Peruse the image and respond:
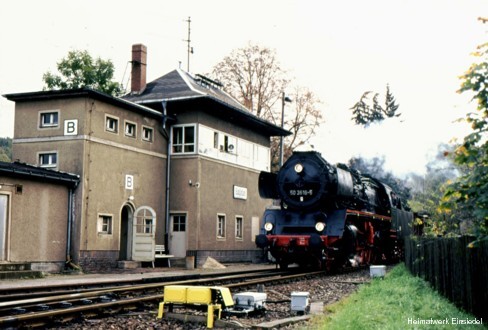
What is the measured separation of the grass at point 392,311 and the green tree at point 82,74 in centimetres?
3336

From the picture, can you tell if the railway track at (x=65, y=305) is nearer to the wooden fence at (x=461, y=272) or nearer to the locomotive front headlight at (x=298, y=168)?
the wooden fence at (x=461, y=272)

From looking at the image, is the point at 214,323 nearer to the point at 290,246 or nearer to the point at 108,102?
the point at 290,246

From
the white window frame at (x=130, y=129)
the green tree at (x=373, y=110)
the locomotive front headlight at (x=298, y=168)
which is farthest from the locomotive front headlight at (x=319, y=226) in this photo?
the green tree at (x=373, y=110)

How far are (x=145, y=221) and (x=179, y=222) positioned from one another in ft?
7.42

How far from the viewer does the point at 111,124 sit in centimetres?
2302

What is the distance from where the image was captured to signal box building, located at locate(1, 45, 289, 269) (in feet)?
70.6

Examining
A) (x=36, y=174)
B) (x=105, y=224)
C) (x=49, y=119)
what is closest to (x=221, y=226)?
(x=105, y=224)

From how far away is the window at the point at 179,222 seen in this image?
85.4 feet

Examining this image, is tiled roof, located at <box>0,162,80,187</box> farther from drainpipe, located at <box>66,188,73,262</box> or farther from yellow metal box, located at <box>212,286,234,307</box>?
yellow metal box, located at <box>212,286,234,307</box>

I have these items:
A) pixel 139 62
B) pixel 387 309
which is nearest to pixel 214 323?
pixel 387 309

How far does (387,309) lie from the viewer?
31.1 feet

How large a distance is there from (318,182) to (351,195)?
6.40 feet

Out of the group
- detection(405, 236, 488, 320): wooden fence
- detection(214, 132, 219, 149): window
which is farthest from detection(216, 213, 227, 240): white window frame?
detection(405, 236, 488, 320): wooden fence

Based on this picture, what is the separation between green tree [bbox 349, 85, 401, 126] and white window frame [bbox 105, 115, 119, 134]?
151ft
